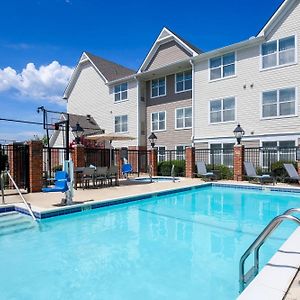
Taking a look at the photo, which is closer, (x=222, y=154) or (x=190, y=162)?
(x=190, y=162)

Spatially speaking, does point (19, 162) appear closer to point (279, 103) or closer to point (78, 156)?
point (78, 156)

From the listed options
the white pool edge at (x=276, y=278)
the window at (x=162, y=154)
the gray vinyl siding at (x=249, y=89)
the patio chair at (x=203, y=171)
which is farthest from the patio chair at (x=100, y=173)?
the window at (x=162, y=154)

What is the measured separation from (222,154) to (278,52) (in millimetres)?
7076

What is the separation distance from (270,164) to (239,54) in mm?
7380

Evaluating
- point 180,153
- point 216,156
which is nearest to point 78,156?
point 216,156

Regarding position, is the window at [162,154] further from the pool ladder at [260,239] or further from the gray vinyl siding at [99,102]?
the pool ladder at [260,239]

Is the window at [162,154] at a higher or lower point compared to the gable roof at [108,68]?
lower

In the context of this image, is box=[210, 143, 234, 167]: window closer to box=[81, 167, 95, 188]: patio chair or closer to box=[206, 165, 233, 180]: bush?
box=[206, 165, 233, 180]: bush

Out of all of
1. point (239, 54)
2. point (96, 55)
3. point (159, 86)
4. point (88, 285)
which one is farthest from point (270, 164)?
point (96, 55)

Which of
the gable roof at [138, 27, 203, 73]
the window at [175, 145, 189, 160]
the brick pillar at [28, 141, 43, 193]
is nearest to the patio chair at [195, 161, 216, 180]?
the window at [175, 145, 189, 160]

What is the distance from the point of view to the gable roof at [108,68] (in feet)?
91.6

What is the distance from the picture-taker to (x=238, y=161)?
16.5 m

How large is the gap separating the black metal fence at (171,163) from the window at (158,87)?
4.88m

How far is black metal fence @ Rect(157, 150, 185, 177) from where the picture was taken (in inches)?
790
